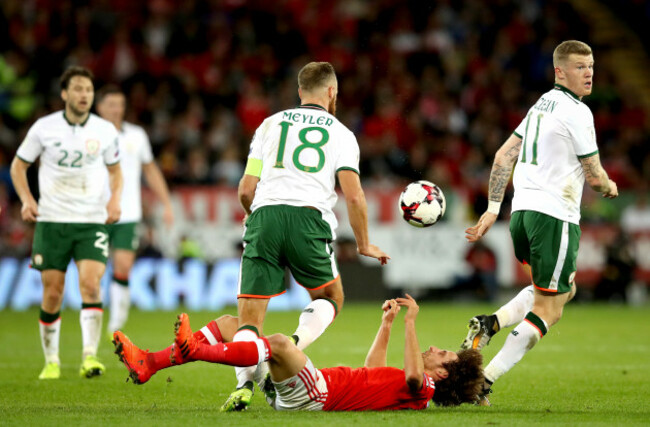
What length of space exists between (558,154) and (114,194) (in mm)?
3984

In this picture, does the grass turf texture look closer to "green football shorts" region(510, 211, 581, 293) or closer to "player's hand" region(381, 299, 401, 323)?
"player's hand" region(381, 299, 401, 323)

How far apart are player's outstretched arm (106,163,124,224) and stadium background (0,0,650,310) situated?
574cm

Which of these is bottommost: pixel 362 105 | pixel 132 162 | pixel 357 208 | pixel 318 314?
pixel 318 314

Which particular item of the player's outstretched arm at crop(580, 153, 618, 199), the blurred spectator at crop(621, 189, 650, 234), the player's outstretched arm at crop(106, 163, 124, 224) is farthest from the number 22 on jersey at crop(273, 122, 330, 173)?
the blurred spectator at crop(621, 189, 650, 234)

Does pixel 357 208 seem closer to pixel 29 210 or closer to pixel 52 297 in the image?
pixel 29 210

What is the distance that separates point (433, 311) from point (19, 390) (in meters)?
9.43

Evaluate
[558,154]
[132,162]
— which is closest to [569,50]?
[558,154]

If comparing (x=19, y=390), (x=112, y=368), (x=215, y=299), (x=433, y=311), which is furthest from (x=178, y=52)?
(x=19, y=390)

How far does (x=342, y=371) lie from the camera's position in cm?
633

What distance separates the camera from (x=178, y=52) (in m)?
20.9

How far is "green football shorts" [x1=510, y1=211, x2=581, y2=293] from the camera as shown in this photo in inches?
275

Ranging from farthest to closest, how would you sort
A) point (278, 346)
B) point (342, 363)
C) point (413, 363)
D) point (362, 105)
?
point (362, 105), point (342, 363), point (413, 363), point (278, 346)

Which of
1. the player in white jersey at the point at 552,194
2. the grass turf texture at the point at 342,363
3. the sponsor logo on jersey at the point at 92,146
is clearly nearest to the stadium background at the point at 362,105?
the grass turf texture at the point at 342,363

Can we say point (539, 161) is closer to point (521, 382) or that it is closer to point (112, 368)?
point (521, 382)
